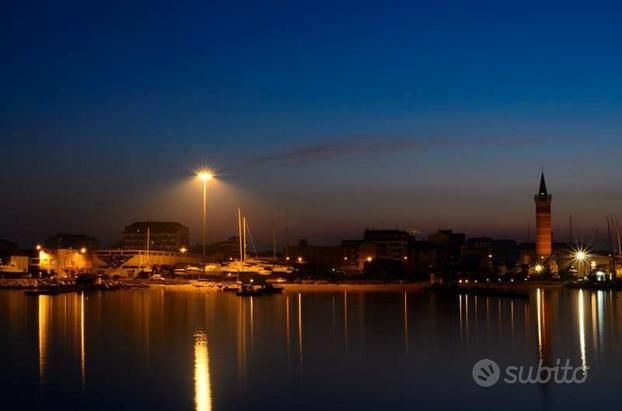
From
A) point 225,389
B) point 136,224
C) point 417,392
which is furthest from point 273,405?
point 136,224

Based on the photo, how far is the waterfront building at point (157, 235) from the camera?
160375mm

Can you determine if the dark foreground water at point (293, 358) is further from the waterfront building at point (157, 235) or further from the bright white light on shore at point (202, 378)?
the waterfront building at point (157, 235)

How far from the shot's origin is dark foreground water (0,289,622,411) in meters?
18.3

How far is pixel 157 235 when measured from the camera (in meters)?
165

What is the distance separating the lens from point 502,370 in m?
22.3

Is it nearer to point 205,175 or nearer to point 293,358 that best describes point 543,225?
point 205,175

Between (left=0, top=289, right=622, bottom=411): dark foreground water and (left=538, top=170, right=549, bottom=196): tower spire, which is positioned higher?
(left=538, top=170, right=549, bottom=196): tower spire

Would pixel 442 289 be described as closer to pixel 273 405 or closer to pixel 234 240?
pixel 273 405

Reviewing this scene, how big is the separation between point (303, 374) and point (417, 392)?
3.60 m

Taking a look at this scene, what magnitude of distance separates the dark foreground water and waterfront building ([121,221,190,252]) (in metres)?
117

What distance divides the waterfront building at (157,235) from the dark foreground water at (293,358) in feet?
385

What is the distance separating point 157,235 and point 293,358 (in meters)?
143

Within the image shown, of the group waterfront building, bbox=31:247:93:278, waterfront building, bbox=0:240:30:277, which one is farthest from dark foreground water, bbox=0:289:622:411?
waterfront building, bbox=31:247:93:278

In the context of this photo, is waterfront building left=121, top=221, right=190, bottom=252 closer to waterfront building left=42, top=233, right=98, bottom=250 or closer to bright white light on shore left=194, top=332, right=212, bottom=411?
waterfront building left=42, top=233, right=98, bottom=250
